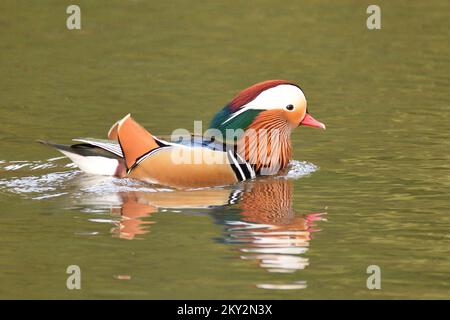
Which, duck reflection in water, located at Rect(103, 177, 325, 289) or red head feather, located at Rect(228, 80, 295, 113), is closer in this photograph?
duck reflection in water, located at Rect(103, 177, 325, 289)

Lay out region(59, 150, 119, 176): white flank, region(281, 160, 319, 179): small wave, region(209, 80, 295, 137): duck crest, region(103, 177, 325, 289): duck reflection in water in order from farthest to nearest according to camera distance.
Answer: region(281, 160, 319, 179): small wave, region(209, 80, 295, 137): duck crest, region(59, 150, 119, 176): white flank, region(103, 177, 325, 289): duck reflection in water

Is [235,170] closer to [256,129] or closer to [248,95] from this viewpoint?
[256,129]

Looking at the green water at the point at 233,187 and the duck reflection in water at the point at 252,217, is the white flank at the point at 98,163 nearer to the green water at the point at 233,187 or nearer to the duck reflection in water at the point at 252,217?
the green water at the point at 233,187

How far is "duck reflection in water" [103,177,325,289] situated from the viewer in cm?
902

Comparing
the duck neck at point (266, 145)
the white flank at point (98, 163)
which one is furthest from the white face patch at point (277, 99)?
the white flank at point (98, 163)

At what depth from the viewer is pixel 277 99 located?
1177 cm

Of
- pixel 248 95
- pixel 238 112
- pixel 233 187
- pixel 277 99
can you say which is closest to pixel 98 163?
pixel 233 187

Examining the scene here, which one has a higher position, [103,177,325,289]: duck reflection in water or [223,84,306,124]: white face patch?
[223,84,306,124]: white face patch

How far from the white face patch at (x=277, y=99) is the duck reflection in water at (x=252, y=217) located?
68 centimetres

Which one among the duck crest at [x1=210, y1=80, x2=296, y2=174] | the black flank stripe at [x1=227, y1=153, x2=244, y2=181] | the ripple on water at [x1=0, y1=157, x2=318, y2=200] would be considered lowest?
the ripple on water at [x1=0, y1=157, x2=318, y2=200]

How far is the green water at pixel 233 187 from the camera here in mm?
8688

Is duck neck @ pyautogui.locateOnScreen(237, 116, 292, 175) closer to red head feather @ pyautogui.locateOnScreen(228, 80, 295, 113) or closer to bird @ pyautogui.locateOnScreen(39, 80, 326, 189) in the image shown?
bird @ pyautogui.locateOnScreen(39, 80, 326, 189)

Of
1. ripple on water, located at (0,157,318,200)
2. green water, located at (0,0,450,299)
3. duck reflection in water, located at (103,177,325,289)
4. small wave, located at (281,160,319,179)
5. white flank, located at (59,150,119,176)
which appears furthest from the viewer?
small wave, located at (281,160,319,179)

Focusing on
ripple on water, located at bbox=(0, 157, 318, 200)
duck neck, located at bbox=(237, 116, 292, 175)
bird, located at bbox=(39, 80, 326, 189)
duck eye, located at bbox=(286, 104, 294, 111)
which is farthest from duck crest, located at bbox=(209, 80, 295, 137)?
ripple on water, located at bbox=(0, 157, 318, 200)
